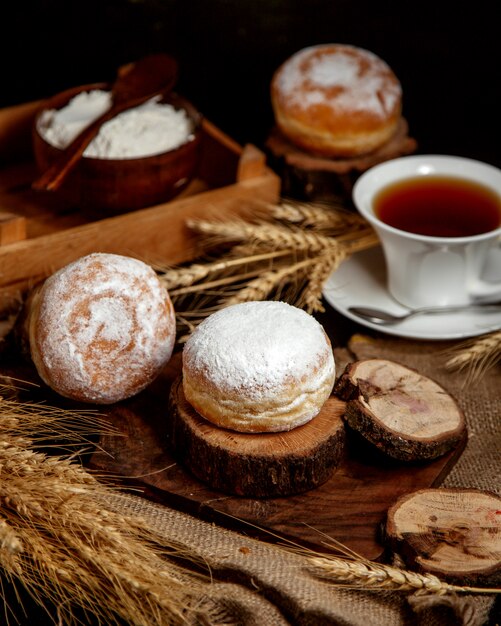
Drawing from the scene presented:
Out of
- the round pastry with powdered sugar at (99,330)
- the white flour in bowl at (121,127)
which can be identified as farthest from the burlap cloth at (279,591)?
the white flour in bowl at (121,127)

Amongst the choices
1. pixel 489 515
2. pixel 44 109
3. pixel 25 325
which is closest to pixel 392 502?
pixel 489 515

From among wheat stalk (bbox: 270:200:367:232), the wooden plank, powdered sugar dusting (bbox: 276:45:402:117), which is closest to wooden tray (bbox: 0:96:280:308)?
the wooden plank

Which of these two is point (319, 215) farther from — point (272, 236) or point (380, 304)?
point (380, 304)

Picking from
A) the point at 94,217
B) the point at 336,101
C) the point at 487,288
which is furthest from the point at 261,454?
the point at 336,101

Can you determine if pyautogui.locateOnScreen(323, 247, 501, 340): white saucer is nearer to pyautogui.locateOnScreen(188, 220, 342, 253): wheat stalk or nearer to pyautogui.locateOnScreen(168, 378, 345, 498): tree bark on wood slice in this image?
pyautogui.locateOnScreen(188, 220, 342, 253): wheat stalk

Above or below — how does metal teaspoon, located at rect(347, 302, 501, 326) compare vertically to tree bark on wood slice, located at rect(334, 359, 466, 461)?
below

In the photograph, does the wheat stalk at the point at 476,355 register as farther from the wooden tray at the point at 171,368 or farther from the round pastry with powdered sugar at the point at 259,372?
the round pastry with powdered sugar at the point at 259,372
